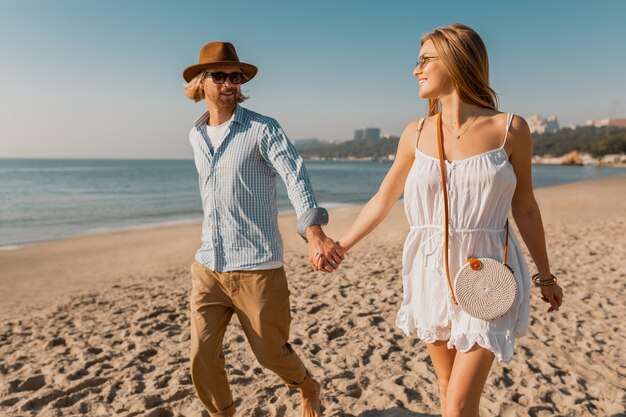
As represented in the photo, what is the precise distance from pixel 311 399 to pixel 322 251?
4.14 feet

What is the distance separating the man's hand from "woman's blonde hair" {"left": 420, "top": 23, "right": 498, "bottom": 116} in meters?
0.87

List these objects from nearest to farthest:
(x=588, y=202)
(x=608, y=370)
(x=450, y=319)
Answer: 1. (x=450, y=319)
2. (x=608, y=370)
3. (x=588, y=202)

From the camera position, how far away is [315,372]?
4.27 metres

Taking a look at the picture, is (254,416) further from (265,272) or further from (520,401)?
(520,401)

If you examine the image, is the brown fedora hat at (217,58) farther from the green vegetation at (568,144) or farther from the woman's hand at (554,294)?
the green vegetation at (568,144)

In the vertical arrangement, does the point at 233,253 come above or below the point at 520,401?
above

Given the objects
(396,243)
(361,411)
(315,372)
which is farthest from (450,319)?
(396,243)

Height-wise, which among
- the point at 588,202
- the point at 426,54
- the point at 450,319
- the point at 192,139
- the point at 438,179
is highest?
the point at 426,54

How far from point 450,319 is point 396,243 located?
9171mm

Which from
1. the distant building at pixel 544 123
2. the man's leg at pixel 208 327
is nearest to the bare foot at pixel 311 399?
the man's leg at pixel 208 327

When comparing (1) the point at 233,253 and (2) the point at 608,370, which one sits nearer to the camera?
(1) the point at 233,253

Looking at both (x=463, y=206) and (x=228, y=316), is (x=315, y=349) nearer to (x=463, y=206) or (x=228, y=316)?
(x=228, y=316)

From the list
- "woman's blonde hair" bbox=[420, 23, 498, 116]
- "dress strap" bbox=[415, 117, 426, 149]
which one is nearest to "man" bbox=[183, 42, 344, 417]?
"dress strap" bbox=[415, 117, 426, 149]

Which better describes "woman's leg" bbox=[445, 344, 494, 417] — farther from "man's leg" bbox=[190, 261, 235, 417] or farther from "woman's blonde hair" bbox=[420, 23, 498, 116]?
"man's leg" bbox=[190, 261, 235, 417]
